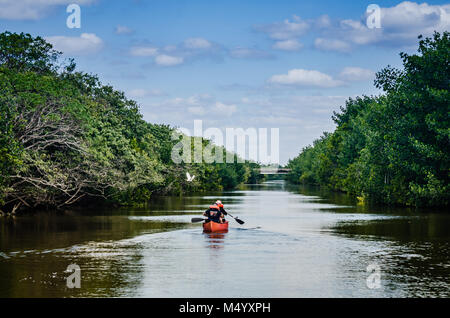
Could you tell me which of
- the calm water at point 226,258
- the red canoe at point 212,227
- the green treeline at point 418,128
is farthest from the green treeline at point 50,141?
the green treeline at point 418,128

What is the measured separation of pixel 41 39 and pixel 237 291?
36.2 metres

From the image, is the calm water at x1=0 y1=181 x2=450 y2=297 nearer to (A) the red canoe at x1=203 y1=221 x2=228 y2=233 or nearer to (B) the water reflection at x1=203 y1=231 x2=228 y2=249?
(B) the water reflection at x1=203 y1=231 x2=228 y2=249

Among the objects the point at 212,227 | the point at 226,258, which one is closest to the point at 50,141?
the point at 212,227

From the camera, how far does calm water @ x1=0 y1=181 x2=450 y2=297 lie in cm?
1859

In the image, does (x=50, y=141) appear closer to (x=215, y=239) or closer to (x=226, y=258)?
(x=215, y=239)

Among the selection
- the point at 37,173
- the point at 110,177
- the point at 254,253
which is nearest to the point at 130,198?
the point at 110,177

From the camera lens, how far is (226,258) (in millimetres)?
24641

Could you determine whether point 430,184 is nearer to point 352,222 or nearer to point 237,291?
point 352,222

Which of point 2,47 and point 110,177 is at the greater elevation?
point 2,47

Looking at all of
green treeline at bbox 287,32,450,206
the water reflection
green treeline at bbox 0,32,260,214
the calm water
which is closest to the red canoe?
the water reflection

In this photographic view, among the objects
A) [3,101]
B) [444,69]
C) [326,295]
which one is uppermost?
[444,69]

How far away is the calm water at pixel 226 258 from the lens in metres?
18.6

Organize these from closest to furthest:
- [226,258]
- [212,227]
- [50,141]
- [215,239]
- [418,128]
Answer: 1. [226,258]
2. [215,239]
3. [212,227]
4. [50,141]
5. [418,128]

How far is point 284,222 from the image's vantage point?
41.6 m
